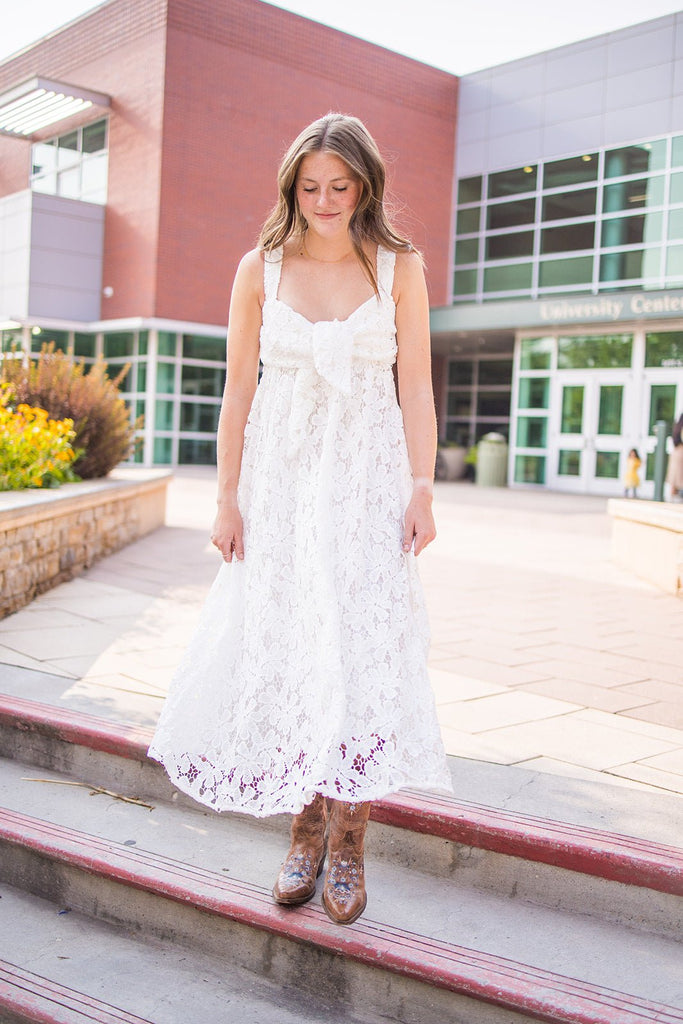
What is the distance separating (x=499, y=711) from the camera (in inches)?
156

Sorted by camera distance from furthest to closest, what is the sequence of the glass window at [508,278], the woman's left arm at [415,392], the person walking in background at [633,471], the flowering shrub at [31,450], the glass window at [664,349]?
the glass window at [508,278], the glass window at [664,349], the person walking in background at [633,471], the flowering shrub at [31,450], the woman's left arm at [415,392]

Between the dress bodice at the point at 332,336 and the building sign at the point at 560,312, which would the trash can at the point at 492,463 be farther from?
the dress bodice at the point at 332,336

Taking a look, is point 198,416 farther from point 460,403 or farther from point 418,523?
point 418,523

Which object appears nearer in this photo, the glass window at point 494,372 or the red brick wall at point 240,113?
the red brick wall at point 240,113

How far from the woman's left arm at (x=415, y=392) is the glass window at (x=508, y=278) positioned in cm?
2086

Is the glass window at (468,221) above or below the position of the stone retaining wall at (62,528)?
above

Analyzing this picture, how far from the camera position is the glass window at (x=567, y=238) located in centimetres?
2150

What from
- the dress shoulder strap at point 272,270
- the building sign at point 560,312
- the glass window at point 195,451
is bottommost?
the glass window at point 195,451

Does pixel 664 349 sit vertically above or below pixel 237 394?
above

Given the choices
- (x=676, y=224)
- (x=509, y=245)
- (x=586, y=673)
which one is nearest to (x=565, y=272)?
(x=509, y=245)

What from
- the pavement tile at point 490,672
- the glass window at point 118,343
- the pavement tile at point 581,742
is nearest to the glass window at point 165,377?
the glass window at point 118,343

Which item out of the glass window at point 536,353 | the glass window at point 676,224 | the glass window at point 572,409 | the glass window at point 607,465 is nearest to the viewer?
the glass window at point 607,465

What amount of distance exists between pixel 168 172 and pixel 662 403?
37.2 ft

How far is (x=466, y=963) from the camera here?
2.34 m
